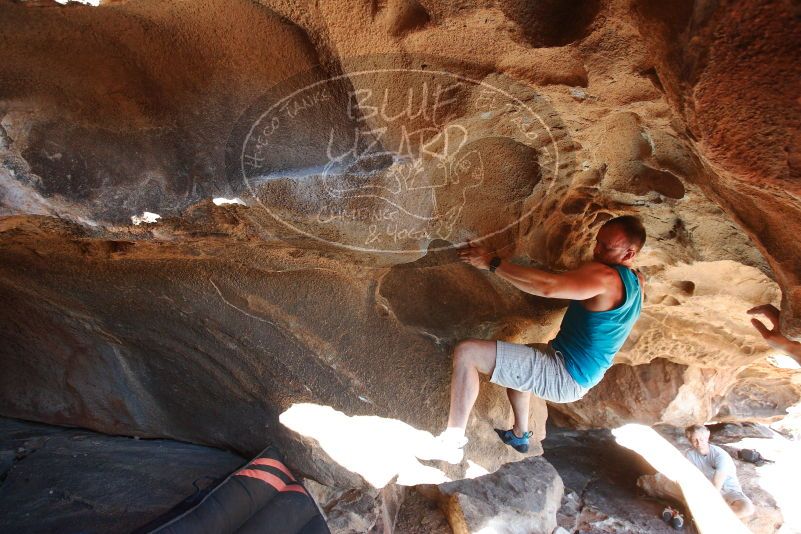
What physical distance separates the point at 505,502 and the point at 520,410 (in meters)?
1.15

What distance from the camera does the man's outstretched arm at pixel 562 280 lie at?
189 cm

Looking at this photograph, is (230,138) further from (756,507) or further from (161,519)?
(756,507)

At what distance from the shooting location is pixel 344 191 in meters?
1.60

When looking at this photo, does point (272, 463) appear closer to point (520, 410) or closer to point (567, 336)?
point (520, 410)

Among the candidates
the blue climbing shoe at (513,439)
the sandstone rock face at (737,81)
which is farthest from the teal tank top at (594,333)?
the sandstone rock face at (737,81)

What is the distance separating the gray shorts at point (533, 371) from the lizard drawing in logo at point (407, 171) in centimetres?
68

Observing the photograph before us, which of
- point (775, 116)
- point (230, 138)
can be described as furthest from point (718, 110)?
point (230, 138)

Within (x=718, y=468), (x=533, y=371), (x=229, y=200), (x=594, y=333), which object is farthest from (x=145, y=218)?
(x=718, y=468)

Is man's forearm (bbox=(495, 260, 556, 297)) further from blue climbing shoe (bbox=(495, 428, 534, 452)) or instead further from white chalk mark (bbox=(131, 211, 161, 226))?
white chalk mark (bbox=(131, 211, 161, 226))

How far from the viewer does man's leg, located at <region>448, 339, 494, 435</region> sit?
6.89 feet

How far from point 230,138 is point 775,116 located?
52.2 inches

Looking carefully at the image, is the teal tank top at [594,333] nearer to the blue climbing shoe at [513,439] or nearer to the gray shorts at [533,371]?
the gray shorts at [533,371]

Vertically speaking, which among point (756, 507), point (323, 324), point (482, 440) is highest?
point (323, 324)

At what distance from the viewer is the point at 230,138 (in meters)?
1.55
